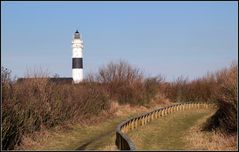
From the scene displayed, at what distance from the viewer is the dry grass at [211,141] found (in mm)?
17739

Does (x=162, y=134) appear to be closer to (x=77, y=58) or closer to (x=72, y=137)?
(x=72, y=137)

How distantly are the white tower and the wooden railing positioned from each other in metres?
12.5

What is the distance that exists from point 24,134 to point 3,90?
2.21 meters

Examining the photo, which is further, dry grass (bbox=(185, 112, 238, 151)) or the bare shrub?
the bare shrub

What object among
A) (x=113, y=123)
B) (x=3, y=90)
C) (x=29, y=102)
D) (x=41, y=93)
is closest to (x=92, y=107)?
(x=113, y=123)

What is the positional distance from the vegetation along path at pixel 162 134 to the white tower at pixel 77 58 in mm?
19257

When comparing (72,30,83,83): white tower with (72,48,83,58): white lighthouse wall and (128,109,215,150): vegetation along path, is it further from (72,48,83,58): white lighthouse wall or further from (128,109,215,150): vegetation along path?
(128,109,215,150): vegetation along path

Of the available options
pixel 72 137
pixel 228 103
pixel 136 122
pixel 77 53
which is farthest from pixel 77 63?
pixel 228 103

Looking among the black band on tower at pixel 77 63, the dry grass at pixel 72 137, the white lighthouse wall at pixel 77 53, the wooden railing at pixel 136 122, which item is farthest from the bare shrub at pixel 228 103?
the white lighthouse wall at pixel 77 53

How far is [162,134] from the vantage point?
2294 cm

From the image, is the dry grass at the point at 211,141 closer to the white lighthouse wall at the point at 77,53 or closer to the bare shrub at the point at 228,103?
the bare shrub at the point at 228,103

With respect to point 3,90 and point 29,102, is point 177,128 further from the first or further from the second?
point 3,90

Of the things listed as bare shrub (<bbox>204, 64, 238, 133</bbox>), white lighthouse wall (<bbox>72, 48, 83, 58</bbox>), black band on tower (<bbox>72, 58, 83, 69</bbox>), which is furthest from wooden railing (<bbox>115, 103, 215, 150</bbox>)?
white lighthouse wall (<bbox>72, 48, 83, 58</bbox>)

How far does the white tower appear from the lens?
49281 mm
